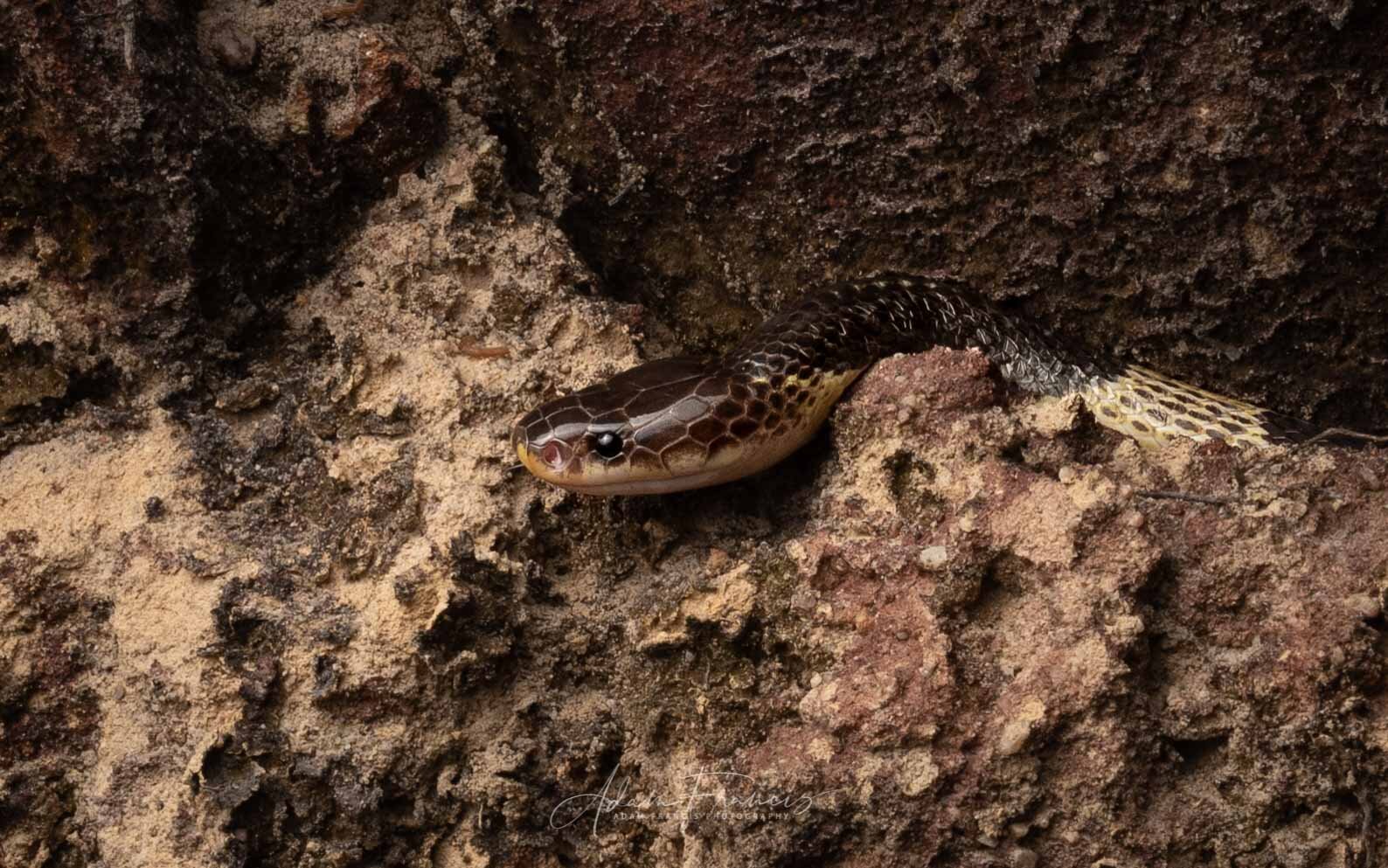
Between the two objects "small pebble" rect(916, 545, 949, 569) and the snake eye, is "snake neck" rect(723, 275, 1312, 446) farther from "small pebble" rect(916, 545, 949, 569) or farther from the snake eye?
"small pebble" rect(916, 545, 949, 569)

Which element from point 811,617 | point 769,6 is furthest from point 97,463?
point 769,6

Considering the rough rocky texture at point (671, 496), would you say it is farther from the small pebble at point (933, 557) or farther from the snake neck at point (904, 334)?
the snake neck at point (904, 334)

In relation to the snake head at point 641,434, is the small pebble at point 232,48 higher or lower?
higher

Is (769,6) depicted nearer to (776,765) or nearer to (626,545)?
(626,545)

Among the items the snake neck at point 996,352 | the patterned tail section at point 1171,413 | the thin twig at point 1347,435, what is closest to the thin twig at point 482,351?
the snake neck at point 996,352

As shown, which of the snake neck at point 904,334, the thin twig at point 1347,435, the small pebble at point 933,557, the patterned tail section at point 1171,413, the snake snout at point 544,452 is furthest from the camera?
the patterned tail section at point 1171,413

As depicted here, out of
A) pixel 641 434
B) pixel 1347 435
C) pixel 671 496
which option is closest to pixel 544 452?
pixel 641 434
